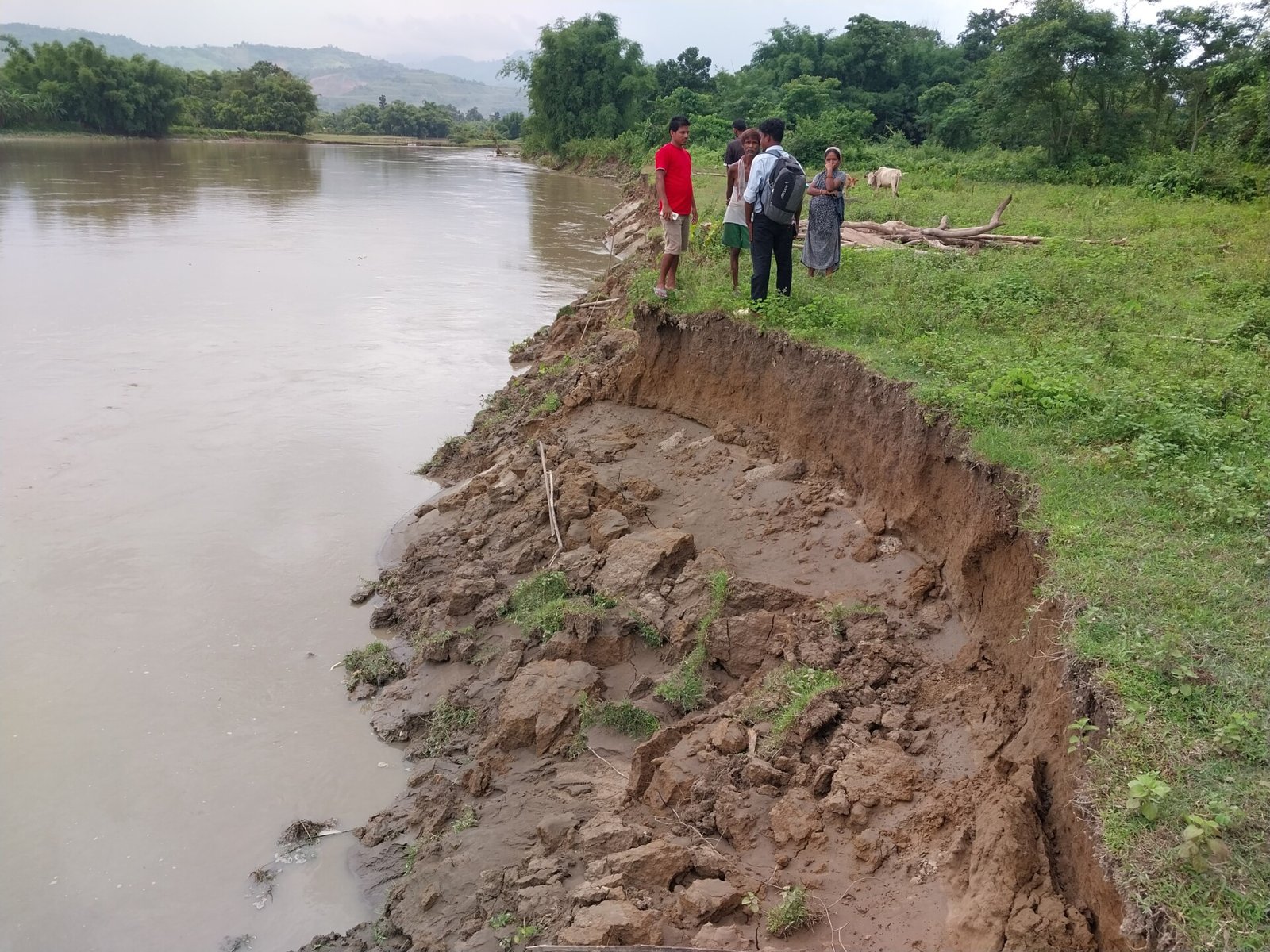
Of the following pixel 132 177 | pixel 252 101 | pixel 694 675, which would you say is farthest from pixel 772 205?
pixel 252 101

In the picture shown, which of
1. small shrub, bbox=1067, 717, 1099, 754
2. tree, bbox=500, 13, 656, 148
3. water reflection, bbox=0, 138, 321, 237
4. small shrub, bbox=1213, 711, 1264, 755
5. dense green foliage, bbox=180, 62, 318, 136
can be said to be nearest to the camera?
small shrub, bbox=1213, 711, 1264, 755

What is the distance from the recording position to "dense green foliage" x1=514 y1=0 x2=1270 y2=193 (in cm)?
1927

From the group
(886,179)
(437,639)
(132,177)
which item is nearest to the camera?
(437,639)

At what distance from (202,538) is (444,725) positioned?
4.42 metres

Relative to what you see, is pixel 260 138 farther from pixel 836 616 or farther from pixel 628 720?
pixel 836 616

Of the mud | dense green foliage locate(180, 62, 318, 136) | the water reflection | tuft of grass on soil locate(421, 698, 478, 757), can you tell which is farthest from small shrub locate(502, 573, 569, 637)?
dense green foliage locate(180, 62, 318, 136)

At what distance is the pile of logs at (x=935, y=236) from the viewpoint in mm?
11969

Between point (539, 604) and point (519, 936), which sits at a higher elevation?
point (539, 604)

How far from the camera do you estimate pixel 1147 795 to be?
119 inches

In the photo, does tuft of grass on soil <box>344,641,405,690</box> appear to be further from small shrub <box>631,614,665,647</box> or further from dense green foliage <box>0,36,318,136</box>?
dense green foliage <box>0,36,318,136</box>

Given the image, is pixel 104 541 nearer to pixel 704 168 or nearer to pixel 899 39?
pixel 704 168

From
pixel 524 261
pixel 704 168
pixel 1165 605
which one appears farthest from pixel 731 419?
pixel 704 168

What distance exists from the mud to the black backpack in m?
1.14

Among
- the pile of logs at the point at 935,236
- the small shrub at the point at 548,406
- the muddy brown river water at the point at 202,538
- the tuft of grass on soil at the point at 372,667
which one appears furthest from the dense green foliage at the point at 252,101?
the tuft of grass on soil at the point at 372,667
